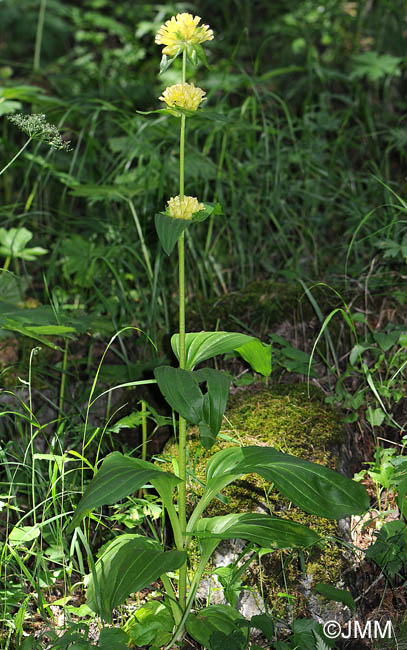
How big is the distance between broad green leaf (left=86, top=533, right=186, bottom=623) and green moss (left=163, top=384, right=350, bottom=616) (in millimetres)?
262

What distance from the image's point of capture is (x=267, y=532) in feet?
4.37

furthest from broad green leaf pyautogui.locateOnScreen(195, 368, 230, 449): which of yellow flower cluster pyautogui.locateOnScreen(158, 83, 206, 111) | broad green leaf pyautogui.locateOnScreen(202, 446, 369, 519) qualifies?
yellow flower cluster pyautogui.locateOnScreen(158, 83, 206, 111)

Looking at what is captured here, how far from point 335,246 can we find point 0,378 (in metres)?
1.62

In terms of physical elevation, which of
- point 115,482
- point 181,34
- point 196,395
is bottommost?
point 115,482

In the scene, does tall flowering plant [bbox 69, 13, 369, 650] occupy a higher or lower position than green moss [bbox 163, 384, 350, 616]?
higher

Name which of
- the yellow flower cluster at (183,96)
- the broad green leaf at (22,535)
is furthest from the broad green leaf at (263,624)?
the yellow flower cluster at (183,96)

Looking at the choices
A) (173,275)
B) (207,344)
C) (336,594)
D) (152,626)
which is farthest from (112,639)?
(173,275)

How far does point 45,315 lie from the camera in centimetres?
152

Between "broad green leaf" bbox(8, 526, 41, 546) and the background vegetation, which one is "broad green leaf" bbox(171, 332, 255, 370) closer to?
the background vegetation

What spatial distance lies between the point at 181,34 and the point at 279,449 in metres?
1.11

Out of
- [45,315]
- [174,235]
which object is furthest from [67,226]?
[174,235]

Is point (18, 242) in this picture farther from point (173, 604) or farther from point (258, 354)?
point (173, 604)

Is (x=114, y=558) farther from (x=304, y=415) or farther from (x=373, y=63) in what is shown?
(x=373, y=63)

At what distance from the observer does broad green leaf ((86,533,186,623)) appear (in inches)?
47.3
